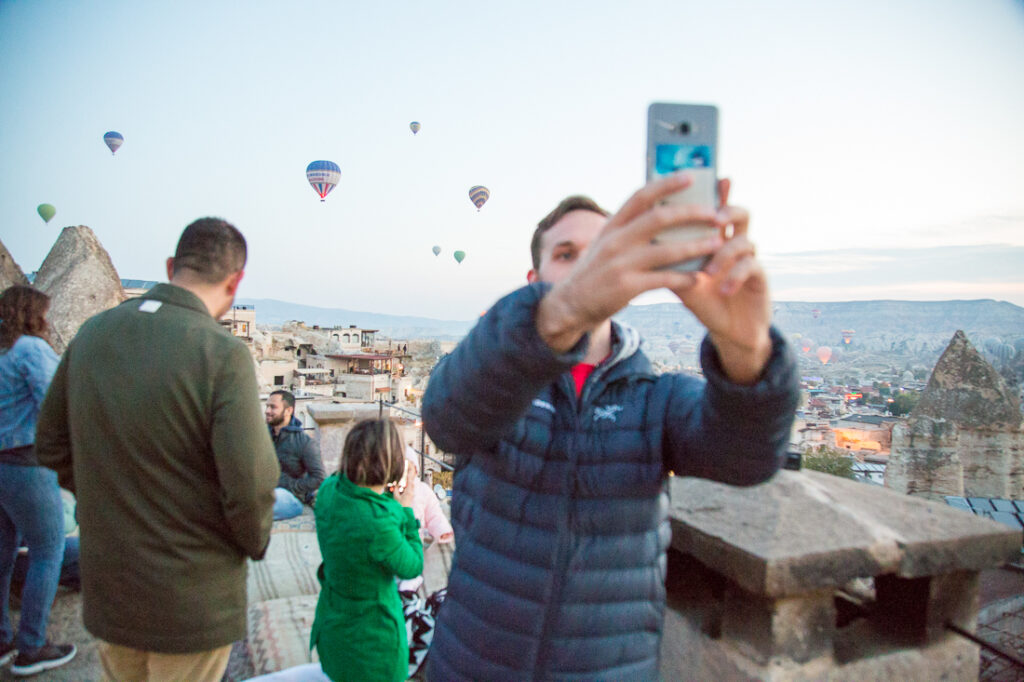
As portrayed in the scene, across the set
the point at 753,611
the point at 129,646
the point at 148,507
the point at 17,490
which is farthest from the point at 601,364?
the point at 17,490

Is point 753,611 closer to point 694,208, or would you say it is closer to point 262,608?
point 694,208

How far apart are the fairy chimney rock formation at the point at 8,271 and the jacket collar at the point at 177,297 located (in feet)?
13.5

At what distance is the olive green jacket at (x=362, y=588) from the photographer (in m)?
2.16

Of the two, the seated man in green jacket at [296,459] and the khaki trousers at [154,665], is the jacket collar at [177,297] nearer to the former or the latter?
the khaki trousers at [154,665]

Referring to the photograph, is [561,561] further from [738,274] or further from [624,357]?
[738,274]

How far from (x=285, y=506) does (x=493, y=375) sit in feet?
11.8

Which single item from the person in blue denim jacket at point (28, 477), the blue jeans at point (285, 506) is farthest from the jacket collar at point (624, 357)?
the blue jeans at point (285, 506)

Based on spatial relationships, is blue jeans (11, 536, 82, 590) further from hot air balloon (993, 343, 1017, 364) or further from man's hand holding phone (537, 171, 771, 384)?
hot air balloon (993, 343, 1017, 364)

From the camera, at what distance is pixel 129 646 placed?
1.80 meters

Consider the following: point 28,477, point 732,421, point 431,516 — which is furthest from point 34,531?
point 732,421

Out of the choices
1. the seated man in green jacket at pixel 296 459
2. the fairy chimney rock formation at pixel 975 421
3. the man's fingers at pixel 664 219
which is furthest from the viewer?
the fairy chimney rock formation at pixel 975 421

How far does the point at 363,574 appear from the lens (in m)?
2.17

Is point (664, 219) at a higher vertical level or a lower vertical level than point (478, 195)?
lower

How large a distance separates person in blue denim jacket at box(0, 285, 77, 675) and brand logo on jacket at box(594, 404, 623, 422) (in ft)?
9.15
